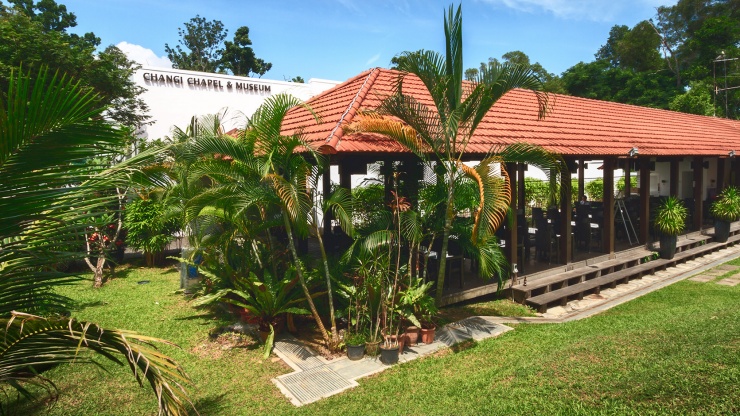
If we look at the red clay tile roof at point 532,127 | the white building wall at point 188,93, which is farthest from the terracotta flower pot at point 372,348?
the white building wall at point 188,93

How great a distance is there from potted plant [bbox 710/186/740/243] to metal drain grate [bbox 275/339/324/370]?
13.2m

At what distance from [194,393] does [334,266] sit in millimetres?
2550

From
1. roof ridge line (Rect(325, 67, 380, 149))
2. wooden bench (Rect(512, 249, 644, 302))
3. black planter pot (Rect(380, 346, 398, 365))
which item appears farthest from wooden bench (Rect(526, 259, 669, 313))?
roof ridge line (Rect(325, 67, 380, 149))

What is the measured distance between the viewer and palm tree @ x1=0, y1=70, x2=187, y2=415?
229cm

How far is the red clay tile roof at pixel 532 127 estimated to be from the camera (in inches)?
283

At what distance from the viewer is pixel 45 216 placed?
8.30 ft

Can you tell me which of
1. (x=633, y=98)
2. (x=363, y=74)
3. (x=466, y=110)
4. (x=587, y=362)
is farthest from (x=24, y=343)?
(x=633, y=98)

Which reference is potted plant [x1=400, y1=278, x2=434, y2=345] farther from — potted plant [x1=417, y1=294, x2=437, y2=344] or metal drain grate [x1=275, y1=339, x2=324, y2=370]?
metal drain grate [x1=275, y1=339, x2=324, y2=370]

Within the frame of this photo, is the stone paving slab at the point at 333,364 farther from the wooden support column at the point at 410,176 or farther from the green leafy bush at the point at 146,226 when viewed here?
the green leafy bush at the point at 146,226

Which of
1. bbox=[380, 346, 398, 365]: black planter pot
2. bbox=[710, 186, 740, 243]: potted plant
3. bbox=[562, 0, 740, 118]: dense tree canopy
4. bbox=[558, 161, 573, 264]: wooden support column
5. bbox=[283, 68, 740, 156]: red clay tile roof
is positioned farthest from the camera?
bbox=[562, 0, 740, 118]: dense tree canopy

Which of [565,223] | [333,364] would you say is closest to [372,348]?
[333,364]

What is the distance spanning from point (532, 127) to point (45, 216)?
30.7ft

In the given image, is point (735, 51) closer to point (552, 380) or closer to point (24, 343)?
point (552, 380)

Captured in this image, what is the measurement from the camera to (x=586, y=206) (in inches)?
477
